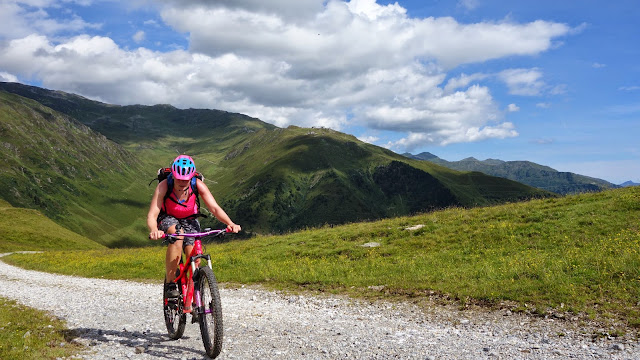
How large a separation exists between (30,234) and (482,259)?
104 meters

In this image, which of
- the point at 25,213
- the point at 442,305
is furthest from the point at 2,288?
the point at 25,213

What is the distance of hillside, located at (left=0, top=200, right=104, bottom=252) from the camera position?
276 feet

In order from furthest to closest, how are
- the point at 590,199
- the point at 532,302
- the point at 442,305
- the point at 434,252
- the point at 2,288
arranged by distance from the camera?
the point at 590,199, the point at 2,288, the point at 434,252, the point at 442,305, the point at 532,302

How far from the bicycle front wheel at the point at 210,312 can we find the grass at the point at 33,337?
3017 mm

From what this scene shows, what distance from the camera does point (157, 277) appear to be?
21.9 metres

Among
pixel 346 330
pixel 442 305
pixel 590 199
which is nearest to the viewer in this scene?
pixel 346 330

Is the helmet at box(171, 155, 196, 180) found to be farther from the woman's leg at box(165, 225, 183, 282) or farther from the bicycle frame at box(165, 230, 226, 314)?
the bicycle frame at box(165, 230, 226, 314)

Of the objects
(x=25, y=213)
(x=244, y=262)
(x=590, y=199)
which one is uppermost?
(x=590, y=199)

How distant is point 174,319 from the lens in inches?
382

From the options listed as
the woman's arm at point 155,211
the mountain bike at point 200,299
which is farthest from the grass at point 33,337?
the woman's arm at point 155,211

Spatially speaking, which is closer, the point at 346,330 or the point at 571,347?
the point at 571,347

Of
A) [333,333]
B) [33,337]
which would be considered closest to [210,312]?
[333,333]

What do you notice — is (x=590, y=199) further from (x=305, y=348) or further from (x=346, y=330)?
(x=305, y=348)

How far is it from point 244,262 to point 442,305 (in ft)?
42.0
